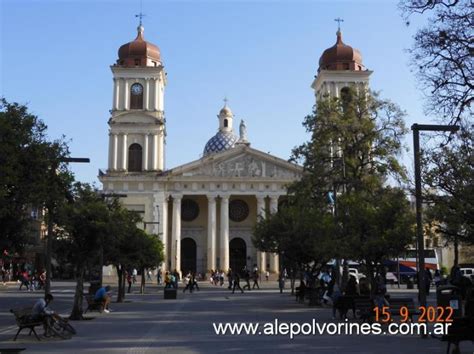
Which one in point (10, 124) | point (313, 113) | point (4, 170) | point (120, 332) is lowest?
point (120, 332)

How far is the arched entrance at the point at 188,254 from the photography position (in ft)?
258

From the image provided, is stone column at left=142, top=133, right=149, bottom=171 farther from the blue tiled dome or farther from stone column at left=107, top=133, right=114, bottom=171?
the blue tiled dome

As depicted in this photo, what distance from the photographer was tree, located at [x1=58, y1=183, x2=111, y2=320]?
2317cm

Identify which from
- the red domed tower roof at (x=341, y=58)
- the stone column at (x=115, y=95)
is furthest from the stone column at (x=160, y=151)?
the red domed tower roof at (x=341, y=58)

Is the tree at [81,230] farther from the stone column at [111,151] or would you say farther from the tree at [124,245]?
the stone column at [111,151]

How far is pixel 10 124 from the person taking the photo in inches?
728

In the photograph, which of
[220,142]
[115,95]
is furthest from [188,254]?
[220,142]

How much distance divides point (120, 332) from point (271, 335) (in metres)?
4.44

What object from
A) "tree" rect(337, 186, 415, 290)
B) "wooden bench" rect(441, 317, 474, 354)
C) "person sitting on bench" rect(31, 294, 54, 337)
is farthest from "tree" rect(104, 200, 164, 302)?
"wooden bench" rect(441, 317, 474, 354)

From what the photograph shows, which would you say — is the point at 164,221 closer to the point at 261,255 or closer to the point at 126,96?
the point at 261,255

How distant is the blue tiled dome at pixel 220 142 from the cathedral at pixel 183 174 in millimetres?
15229

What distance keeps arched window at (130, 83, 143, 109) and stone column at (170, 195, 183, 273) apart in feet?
37.9

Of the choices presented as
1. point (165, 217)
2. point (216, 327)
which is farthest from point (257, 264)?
point (216, 327)

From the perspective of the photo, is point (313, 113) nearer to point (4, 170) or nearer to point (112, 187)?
point (4, 170)
